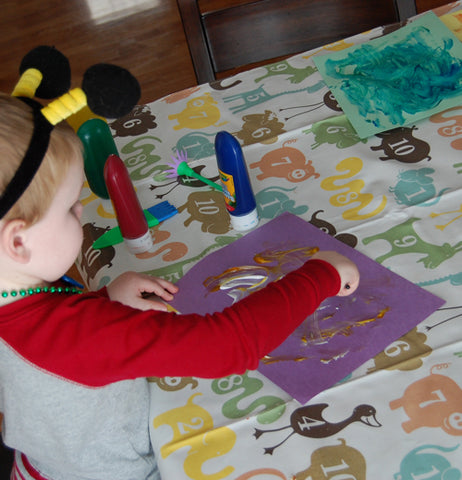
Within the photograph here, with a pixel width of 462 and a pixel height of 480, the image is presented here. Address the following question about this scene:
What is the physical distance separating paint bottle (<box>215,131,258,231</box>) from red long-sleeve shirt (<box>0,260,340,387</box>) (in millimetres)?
226

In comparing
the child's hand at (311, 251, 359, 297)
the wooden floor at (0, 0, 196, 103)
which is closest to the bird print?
the child's hand at (311, 251, 359, 297)

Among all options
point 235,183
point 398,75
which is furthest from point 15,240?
point 398,75

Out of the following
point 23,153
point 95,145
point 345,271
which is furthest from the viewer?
point 95,145

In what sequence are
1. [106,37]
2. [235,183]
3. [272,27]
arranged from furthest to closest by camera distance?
[106,37]
[272,27]
[235,183]

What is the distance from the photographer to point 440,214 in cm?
87

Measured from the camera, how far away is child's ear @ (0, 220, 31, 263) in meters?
0.64

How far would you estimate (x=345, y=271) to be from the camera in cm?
78

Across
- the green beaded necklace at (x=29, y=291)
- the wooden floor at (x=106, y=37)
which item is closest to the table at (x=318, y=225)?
the green beaded necklace at (x=29, y=291)

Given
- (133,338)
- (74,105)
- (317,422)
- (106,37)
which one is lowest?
(106,37)

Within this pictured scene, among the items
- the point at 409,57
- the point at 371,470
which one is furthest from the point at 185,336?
the point at 409,57

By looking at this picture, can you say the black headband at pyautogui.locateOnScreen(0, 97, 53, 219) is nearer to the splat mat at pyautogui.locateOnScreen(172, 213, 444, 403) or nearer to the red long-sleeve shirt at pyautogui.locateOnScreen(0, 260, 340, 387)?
the red long-sleeve shirt at pyautogui.locateOnScreen(0, 260, 340, 387)

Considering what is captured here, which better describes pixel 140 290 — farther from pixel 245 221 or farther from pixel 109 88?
pixel 109 88

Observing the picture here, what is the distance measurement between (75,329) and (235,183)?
0.34m

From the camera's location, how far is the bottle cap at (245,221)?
0.92 m
